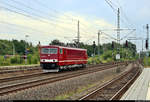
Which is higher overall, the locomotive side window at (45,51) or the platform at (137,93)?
the locomotive side window at (45,51)

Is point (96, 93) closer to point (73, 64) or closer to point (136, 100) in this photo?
point (136, 100)

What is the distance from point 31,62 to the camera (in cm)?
4400

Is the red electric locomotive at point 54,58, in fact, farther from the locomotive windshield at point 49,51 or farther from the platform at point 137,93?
the platform at point 137,93

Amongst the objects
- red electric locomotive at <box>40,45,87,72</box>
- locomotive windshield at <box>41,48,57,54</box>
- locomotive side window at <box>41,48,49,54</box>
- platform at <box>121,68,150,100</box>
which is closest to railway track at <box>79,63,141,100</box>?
platform at <box>121,68,150,100</box>

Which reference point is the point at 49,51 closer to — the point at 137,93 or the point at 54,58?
the point at 54,58

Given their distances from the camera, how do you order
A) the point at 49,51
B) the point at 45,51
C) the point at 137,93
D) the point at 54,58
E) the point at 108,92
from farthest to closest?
1. the point at 45,51
2. the point at 49,51
3. the point at 54,58
4. the point at 108,92
5. the point at 137,93

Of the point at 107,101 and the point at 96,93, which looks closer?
the point at 107,101

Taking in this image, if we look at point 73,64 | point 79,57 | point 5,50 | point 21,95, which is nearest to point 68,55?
point 73,64

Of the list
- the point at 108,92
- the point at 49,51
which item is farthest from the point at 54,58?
the point at 108,92

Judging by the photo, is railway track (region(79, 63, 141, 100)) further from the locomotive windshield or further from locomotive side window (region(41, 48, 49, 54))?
locomotive side window (region(41, 48, 49, 54))

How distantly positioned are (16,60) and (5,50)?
54.3 m

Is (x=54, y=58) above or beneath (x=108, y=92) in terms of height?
above

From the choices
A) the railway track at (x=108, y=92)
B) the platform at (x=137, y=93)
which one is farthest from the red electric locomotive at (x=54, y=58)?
the platform at (x=137, y=93)

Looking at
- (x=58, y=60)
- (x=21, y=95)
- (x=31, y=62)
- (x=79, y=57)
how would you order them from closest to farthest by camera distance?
(x=21, y=95) < (x=58, y=60) < (x=79, y=57) < (x=31, y=62)
